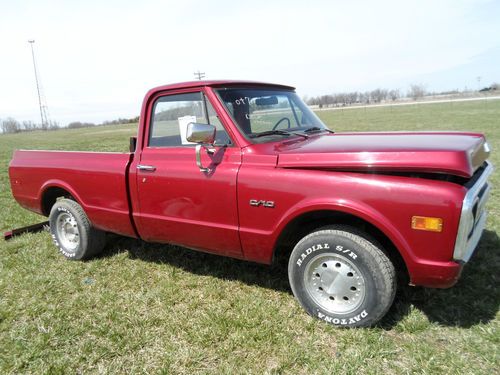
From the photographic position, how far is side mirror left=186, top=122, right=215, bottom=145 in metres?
3.07

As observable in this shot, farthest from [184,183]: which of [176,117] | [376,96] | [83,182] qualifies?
[376,96]

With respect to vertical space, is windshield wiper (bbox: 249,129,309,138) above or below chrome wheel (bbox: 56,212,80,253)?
above

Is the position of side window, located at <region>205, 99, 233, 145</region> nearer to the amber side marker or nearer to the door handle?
the door handle

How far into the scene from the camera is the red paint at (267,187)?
252 cm

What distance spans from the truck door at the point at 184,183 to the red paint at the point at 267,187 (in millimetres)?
11

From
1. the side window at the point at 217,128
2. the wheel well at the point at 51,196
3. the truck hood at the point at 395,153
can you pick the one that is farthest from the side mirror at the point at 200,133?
the wheel well at the point at 51,196

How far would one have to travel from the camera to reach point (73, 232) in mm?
4711

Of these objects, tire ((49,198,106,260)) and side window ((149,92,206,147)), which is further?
tire ((49,198,106,260))

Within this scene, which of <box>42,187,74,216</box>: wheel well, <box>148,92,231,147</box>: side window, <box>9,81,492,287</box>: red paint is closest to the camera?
<box>9,81,492,287</box>: red paint

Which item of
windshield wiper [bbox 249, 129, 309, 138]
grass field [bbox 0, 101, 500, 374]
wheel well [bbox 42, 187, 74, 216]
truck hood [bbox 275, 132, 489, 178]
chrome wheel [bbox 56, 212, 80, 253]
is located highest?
windshield wiper [bbox 249, 129, 309, 138]

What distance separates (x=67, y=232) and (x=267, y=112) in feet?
9.49

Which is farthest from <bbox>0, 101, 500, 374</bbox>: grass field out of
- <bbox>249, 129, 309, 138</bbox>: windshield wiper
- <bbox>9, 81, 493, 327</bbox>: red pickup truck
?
<bbox>249, 129, 309, 138</bbox>: windshield wiper

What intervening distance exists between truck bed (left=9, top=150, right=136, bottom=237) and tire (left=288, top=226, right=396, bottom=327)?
1964 millimetres

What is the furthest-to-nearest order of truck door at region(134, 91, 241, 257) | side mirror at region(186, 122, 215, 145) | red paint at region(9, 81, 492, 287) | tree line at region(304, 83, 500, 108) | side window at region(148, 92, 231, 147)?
tree line at region(304, 83, 500, 108) < side window at region(148, 92, 231, 147) < truck door at region(134, 91, 241, 257) < side mirror at region(186, 122, 215, 145) < red paint at region(9, 81, 492, 287)
